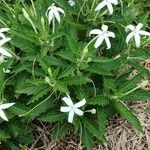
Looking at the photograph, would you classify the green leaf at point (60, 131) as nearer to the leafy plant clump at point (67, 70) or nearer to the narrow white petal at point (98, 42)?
the leafy plant clump at point (67, 70)

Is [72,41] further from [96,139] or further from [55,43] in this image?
[96,139]

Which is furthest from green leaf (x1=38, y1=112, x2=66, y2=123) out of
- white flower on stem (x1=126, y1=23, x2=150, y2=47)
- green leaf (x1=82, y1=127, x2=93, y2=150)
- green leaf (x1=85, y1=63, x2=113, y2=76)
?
white flower on stem (x1=126, y1=23, x2=150, y2=47)

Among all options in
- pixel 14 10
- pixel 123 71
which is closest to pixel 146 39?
pixel 123 71

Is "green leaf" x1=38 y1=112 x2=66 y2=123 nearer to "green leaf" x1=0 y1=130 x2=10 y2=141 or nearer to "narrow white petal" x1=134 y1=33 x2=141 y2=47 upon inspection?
"green leaf" x1=0 y1=130 x2=10 y2=141

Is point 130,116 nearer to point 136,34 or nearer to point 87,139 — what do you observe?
point 87,139

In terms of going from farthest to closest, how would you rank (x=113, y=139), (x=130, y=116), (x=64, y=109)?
(x=113, y=139), (x=130, y=116), (x=64, y=109)

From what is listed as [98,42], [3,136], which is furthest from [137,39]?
[3,136]
